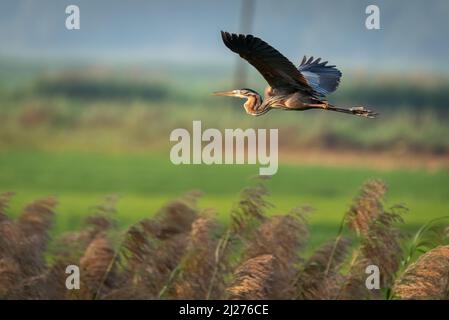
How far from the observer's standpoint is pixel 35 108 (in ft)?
97.2

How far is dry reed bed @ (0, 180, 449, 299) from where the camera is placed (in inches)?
306

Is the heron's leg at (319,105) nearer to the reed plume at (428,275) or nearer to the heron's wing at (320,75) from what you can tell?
the heron's wing at (320,75)

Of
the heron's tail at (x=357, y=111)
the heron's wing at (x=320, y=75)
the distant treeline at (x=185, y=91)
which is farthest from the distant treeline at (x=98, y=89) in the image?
the heron's tail at (x=357, y=111)

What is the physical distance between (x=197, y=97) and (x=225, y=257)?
21944 mm

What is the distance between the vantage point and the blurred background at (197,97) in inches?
1035

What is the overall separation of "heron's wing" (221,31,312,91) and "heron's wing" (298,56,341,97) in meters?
0.13

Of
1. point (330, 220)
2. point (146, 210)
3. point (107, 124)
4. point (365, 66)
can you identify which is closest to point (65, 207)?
point (146, 210)

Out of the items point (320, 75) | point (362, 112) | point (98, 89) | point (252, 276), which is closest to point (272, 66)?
point (362, 112)

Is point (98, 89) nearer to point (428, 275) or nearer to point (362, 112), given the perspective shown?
point (428, 275)

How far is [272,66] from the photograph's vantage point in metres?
5.85

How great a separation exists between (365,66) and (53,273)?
21.9 metres

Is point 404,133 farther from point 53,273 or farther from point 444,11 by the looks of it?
point 53,273

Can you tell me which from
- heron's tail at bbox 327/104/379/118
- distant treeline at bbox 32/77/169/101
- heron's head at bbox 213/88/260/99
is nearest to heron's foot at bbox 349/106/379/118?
heron's tail at bbox 327/104/379/118

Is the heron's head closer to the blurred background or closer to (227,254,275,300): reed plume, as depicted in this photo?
(227,254,275,300): reed plume
